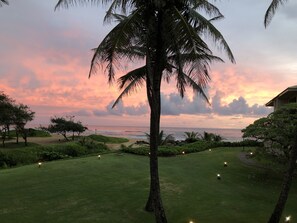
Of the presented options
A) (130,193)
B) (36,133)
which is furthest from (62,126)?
(130,193)

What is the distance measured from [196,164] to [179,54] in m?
10.5

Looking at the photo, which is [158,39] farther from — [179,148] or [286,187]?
[179,148]

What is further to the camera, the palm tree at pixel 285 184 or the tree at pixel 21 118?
the tree at pixel 21 118

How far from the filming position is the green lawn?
1008 centimetres

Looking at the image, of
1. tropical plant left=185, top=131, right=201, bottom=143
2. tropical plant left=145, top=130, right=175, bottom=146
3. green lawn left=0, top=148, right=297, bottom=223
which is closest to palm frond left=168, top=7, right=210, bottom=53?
green lawn left=0, top=148, right=297, bottom=223

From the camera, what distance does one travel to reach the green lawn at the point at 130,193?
397 inches

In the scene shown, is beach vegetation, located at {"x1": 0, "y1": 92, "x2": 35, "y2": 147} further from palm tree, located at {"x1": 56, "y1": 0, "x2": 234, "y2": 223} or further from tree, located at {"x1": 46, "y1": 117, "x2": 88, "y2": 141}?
palm tree, located at {"x1": 56, "y1": 0, "x2": 234, "y2": 223}

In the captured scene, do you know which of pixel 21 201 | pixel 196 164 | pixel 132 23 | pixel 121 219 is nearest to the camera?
A: pixel 132 23

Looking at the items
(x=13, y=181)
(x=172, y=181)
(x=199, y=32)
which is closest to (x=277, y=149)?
(x=172, y=181)

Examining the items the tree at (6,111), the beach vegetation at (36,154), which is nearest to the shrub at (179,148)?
the beach vegetation at (36,154)

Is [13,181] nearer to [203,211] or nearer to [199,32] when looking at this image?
[203,211]

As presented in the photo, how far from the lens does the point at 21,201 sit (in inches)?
445

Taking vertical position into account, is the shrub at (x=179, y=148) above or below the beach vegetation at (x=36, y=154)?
above

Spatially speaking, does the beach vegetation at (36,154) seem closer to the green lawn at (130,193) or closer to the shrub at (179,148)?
the shrub at (179,148)
